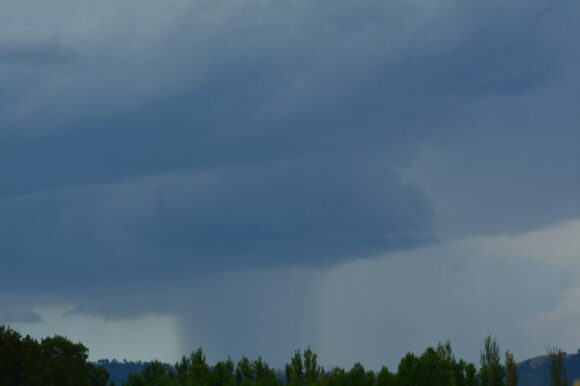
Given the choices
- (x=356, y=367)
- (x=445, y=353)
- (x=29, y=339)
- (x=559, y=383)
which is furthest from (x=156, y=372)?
(x=559, y=383)

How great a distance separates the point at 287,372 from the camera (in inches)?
4985

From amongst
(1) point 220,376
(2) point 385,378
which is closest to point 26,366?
(1) point 220,376

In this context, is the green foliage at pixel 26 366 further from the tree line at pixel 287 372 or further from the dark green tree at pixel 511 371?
the dark green tree at pixel 511 371

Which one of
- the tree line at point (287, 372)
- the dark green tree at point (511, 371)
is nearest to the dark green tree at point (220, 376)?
the tree line at point (287, 372)

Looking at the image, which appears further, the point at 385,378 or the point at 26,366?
the point at 26,366

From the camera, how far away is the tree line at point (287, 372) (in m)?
105

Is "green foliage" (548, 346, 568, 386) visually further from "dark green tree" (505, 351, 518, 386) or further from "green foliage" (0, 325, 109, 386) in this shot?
"green foliage" (0, 325, 109, 386)

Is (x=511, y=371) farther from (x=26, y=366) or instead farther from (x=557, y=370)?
(x=26, y=366)

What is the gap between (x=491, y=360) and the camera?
10412 cm

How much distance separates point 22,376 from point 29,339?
9.79 meters

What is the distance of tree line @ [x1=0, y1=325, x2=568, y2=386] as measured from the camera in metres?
105

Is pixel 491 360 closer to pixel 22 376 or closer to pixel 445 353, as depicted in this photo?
pixel 445 353

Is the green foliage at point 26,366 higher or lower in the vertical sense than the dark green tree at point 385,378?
higher

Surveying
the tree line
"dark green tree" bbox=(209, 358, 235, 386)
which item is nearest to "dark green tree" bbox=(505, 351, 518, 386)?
the tree line
